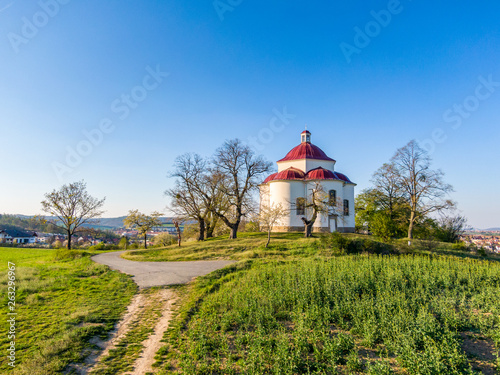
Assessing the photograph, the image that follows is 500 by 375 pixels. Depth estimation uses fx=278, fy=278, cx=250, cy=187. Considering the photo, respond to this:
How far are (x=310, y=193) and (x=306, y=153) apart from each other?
19.0ft

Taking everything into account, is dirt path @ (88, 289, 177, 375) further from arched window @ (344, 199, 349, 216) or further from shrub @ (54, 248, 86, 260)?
arched window @ (344, 199, 349, 216)

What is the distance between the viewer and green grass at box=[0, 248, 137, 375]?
5473 millimetres

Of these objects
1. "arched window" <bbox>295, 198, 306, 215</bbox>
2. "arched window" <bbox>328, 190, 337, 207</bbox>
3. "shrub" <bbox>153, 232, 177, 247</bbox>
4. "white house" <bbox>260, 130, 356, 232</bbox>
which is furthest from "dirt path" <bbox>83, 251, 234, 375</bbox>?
"shrub" <bbox>153, 232, 177, 247</bbox>

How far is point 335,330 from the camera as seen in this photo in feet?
22.5

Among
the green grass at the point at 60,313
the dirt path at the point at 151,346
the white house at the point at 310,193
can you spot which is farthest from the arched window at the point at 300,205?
the dirt path at the point at 151,346

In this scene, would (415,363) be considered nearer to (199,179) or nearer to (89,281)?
(89,281)

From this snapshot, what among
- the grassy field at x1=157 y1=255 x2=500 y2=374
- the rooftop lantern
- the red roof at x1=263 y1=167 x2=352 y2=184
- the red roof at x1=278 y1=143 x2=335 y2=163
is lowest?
the grassy field at x1=157 y1=255 x2=500 y2=374

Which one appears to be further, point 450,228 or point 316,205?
point 450,228

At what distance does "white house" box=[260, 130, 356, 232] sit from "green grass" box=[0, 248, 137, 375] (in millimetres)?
20996

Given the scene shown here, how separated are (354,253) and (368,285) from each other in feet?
35.0

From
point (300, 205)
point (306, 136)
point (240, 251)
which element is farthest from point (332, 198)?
point (240, 251)

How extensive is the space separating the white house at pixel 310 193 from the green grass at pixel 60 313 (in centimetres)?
2100

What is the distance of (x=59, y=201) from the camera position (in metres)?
30.3

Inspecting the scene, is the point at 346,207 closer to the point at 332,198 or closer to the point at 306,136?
the point at 332,198
